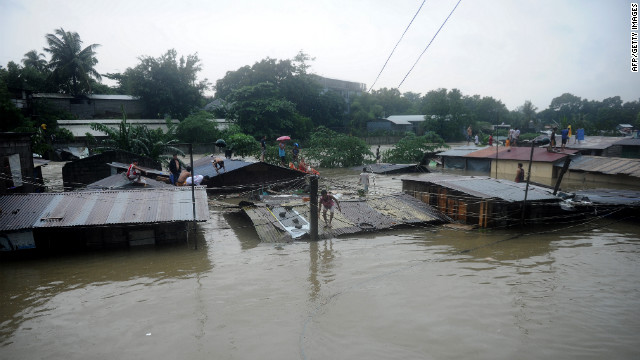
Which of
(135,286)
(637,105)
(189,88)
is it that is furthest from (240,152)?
(637,105)

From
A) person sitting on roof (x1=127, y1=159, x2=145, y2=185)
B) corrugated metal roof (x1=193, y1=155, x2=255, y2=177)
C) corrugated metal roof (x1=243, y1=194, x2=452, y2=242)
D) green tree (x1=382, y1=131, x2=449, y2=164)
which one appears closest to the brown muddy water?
corrugated metal roof (x1=243, y1=194, x2=452, y2=242)

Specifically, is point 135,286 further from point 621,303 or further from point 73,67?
point 73,67

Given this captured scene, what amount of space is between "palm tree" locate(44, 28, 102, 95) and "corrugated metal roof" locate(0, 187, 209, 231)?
38.2m

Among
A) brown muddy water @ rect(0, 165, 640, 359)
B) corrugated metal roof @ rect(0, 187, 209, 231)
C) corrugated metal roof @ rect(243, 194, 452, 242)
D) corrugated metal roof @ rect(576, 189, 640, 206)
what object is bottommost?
brown muddy water @ rect(0, 165, 640, 359)

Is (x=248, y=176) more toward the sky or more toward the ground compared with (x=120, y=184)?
more toward the ground

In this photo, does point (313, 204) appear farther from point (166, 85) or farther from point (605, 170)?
Result: point (166, 85)

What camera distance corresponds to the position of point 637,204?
14.3 m

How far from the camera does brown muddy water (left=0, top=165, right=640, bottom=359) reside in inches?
274

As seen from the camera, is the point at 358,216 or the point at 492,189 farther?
the point at 492,189

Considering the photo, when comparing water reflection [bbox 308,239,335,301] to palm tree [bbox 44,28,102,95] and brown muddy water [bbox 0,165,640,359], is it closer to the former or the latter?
brown muddy water [bbox 0,165,640,359]

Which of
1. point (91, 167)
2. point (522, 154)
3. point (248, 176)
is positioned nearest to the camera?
point (248, 176)

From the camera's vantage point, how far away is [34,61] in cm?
4766

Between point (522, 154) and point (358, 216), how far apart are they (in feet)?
63.6

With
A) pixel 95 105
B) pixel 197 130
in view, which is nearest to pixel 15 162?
pixel 197 130
